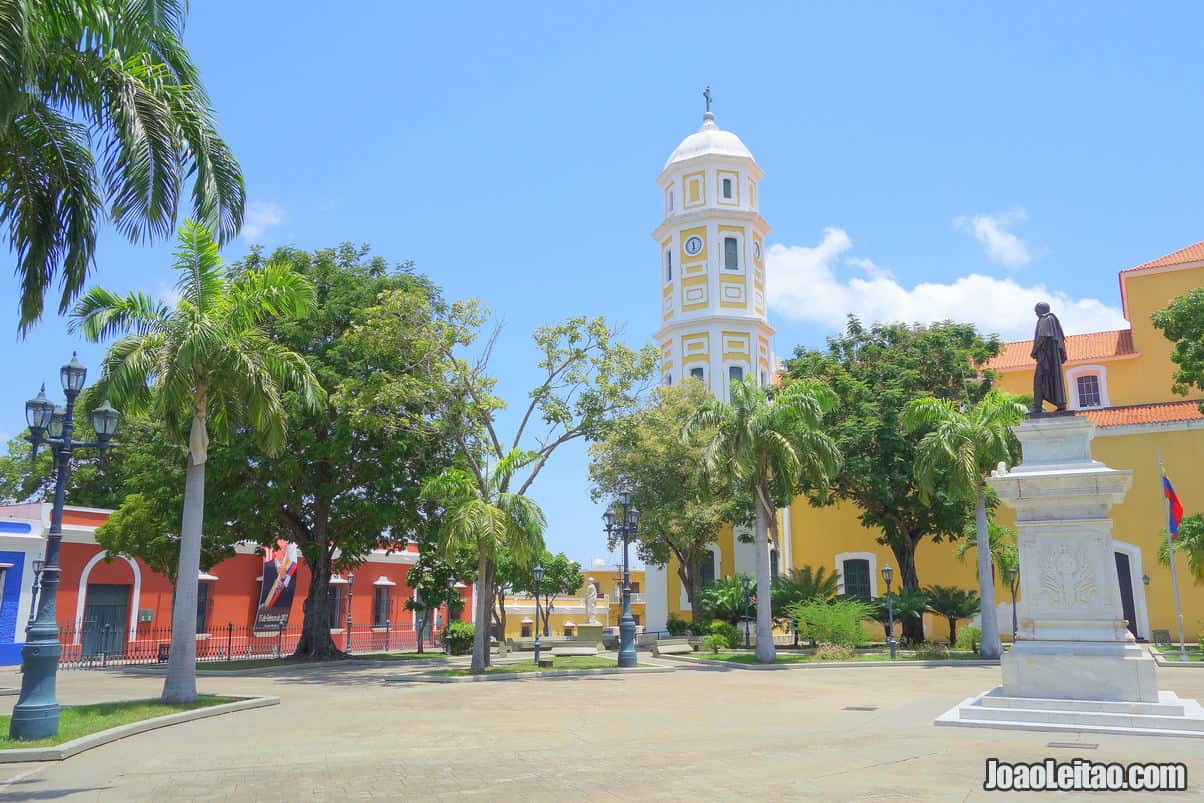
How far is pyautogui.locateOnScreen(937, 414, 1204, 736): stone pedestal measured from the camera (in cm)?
1063

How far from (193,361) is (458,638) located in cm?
1893

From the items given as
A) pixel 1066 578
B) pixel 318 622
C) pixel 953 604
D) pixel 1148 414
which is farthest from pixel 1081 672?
pixel 1148 414

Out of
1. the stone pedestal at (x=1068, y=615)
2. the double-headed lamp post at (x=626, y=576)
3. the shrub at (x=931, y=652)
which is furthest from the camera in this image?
the shrub at (x=931, y=652)

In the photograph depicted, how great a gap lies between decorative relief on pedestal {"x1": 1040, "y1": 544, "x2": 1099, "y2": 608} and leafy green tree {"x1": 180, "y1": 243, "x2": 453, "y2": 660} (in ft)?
50.8

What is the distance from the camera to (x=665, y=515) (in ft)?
110

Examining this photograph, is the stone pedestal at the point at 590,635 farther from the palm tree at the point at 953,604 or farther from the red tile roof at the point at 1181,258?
the red tile roof at the point at 1181,258

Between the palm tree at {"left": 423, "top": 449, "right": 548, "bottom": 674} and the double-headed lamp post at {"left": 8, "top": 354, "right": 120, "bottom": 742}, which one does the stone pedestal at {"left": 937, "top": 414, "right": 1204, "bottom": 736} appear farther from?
the palm tree at {"left": 423, "top": 449, "right": 548, "bottom": 674}

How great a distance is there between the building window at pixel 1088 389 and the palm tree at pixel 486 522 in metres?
28.0

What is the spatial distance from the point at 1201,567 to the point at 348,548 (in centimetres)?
2428

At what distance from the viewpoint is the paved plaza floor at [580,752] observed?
306 inches

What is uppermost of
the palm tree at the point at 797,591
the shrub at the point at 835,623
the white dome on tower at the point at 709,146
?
the white dome on tower at the point at 709,146

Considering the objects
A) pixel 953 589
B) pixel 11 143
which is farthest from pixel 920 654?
pixel 11 143

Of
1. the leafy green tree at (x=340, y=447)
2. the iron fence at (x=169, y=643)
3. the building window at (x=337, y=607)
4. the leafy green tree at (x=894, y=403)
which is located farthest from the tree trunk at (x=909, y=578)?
the building window at (x=337, y=607)

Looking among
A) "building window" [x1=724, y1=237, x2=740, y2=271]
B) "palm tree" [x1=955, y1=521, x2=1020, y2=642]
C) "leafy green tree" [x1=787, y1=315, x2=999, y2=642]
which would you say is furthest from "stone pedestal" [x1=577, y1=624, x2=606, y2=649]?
"building window" [x1=724, y1=237, x2=740, y2=271]
